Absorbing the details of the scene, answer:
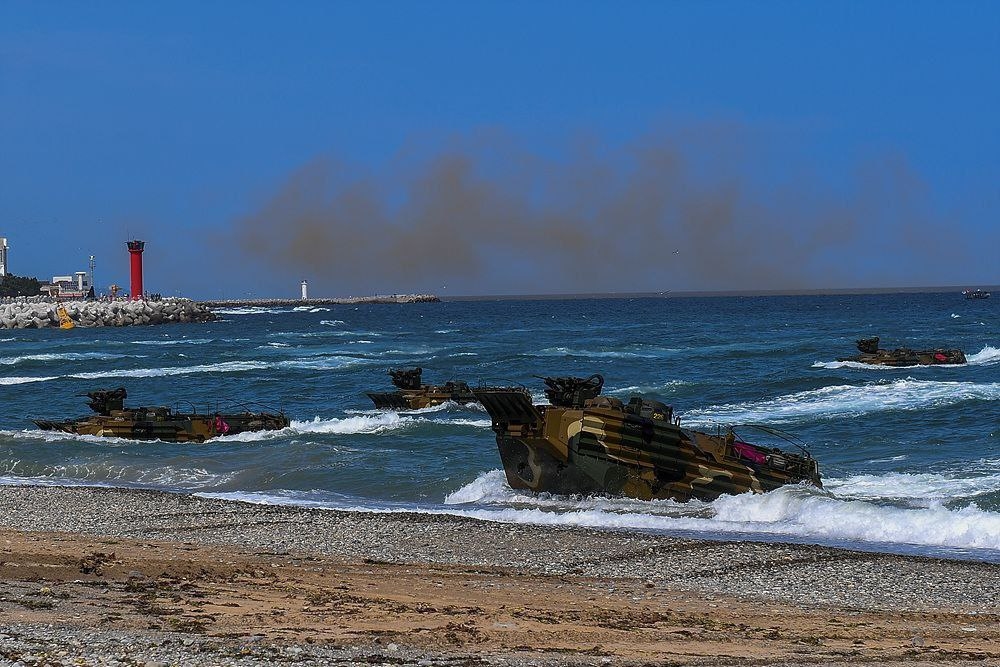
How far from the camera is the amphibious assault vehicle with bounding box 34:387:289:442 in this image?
120 feet

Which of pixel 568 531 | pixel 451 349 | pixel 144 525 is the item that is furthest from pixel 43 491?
pixel 451 349

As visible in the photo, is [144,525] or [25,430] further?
[25,430]

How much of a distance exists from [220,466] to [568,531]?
42.0 feet

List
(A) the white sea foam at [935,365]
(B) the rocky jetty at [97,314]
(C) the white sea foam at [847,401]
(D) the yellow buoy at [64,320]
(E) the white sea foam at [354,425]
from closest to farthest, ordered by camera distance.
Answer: (E) the white sea foam at [354,425], (C) the white sea foam at [847,401], (A) the white sea foam at [935,365], (D) the yellow buoy at [64,320], (B) the rocky jetty at [97,314]

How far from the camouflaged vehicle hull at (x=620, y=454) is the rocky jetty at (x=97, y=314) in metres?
120

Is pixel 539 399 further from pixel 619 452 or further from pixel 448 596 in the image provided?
pixel 448 596

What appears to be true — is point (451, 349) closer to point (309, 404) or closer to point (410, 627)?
point (309, 404)

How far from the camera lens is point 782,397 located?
47.8 meters

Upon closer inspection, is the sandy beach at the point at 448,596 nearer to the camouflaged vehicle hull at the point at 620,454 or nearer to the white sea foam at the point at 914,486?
the camouflaged vehicle hull at the point at 620,454

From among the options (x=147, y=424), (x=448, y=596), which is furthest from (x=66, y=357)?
(x=448, y=596)

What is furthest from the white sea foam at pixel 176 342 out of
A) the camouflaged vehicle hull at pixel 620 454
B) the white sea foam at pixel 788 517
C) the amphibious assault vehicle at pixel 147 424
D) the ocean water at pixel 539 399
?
the camouflaged vehicle hull at pixel 620 454

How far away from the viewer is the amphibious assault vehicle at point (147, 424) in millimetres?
36656

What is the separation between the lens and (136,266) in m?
159

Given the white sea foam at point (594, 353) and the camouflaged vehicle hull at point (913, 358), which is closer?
the camouflaged vehicle hull at point (913, 358)
